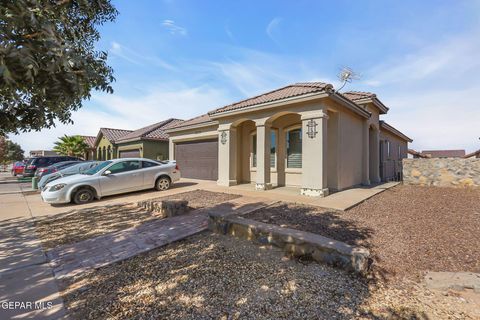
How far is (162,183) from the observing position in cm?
1044

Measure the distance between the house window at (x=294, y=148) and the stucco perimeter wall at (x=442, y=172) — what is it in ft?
18.0

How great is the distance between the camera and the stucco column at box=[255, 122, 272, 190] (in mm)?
9305

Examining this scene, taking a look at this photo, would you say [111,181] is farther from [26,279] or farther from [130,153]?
[130,153]

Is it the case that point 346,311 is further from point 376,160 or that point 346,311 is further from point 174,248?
point 376,160

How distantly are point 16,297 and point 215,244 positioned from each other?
8.93 feet

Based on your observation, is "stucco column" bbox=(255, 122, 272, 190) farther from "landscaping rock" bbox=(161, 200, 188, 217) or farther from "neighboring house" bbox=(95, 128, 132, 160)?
"neighboring house" bbox=(95, 128, 132, 160)

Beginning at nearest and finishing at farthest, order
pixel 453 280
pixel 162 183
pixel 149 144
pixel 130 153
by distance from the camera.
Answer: pixel 453 280
pixel 162 183
pixel 149 144
pixel 130 153

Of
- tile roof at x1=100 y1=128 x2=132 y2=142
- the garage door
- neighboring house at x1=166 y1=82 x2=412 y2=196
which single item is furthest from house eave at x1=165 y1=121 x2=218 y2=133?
tile roof at x1=100 y1=128 x2=132 y2=142

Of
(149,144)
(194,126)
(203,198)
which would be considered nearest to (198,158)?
(194,126)

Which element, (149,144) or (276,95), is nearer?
(276,95)

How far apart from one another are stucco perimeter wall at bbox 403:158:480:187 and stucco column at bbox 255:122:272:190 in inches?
273

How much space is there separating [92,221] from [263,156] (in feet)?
19.6

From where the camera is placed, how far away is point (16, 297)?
2.95 m

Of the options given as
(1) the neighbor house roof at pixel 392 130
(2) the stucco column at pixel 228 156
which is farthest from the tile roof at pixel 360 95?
(2) the stucco column at pixel 228 156
